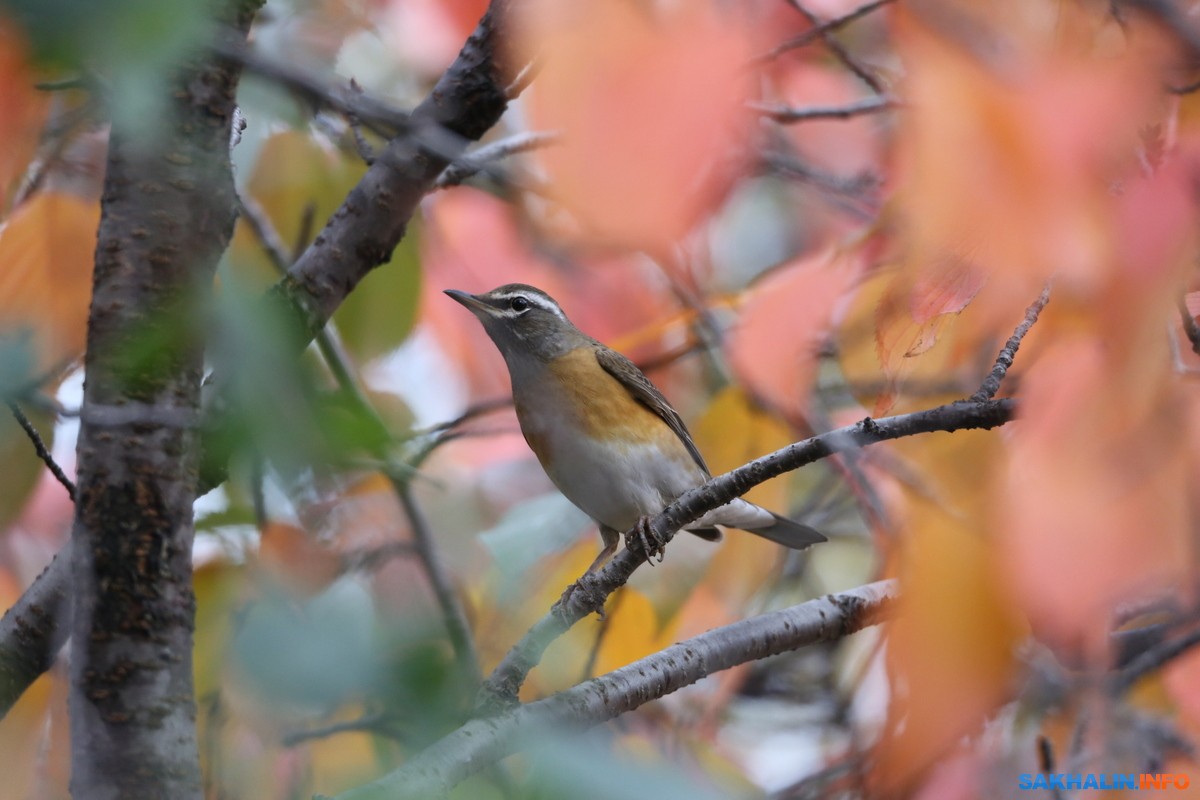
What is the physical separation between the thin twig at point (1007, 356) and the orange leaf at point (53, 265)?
2.13 metres

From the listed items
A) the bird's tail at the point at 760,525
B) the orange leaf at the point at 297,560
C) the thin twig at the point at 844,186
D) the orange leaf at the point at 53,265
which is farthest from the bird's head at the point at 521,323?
the orange leaf at the point at 297,560

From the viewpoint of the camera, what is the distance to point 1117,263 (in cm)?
204

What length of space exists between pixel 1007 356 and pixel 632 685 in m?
1.18

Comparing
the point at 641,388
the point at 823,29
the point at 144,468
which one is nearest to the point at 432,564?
the point at 144,468

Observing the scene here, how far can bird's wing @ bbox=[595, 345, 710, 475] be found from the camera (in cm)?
467

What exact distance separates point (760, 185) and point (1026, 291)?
17.9 ft

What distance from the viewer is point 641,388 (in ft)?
15.4

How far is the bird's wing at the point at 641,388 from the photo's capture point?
4668mm

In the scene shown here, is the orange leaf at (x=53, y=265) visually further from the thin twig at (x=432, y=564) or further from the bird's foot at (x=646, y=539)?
the bird's foot at (x=646, y=539)

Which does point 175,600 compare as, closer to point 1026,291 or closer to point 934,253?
point 934,253

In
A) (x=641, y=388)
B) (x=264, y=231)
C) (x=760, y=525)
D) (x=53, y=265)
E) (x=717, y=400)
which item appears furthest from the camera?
(x=641, y=388)

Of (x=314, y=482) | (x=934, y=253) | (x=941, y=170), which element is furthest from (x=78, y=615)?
(x=941, y=170)

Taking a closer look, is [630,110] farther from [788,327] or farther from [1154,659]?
[1154,659]

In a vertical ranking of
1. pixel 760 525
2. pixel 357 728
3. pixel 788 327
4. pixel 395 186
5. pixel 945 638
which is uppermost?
pixel 395 186
